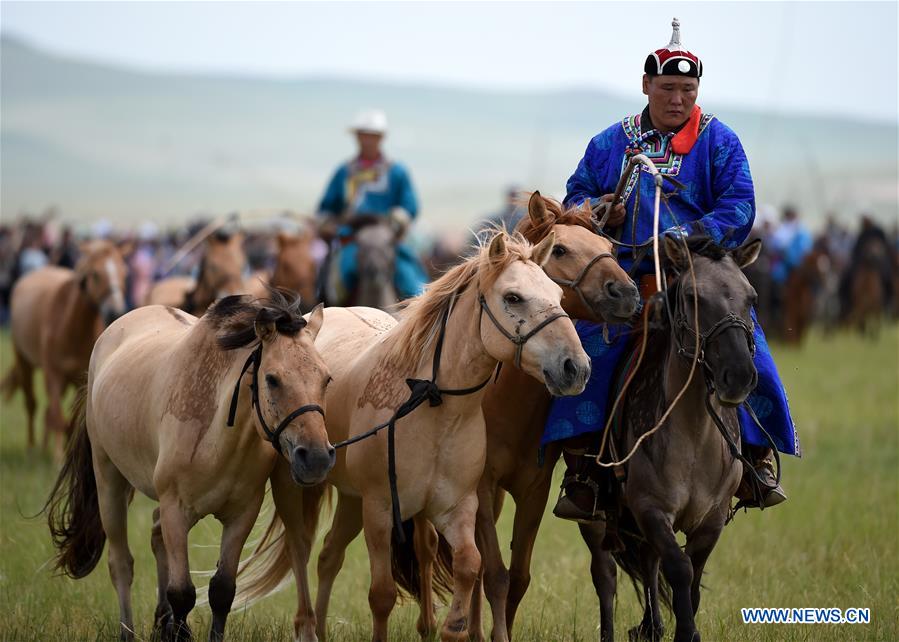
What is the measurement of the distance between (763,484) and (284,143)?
5524 inches

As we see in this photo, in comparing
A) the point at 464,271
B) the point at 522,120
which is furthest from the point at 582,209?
the point at 522,120

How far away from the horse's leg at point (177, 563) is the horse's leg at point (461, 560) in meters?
1.26

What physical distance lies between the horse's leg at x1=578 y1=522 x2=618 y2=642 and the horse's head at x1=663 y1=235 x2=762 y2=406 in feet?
4.51

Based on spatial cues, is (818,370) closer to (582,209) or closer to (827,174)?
(582,209)

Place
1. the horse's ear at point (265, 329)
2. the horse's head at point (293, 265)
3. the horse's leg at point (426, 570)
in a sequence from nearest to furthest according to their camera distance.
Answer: the horse's ear at point (265, 329) < the horse's leg at point (426, 570) < the horse's head at point (293, 265)

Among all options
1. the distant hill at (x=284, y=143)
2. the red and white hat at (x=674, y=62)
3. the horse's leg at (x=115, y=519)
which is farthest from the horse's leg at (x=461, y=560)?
the distant hill at (x=284, y=143)

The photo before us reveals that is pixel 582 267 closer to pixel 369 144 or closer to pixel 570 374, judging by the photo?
pixel 570 374

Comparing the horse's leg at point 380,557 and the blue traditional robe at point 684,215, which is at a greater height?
the blue traditional robe at point 684,215

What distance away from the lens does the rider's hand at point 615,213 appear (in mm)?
7391

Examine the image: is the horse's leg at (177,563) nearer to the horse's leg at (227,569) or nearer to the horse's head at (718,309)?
the horse's leg at (227,569)

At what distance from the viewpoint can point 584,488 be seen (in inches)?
286

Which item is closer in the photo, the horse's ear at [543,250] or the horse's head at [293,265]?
the horse's ear at [543,250]

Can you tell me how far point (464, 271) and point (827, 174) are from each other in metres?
127

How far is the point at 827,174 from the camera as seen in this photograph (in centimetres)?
12812
